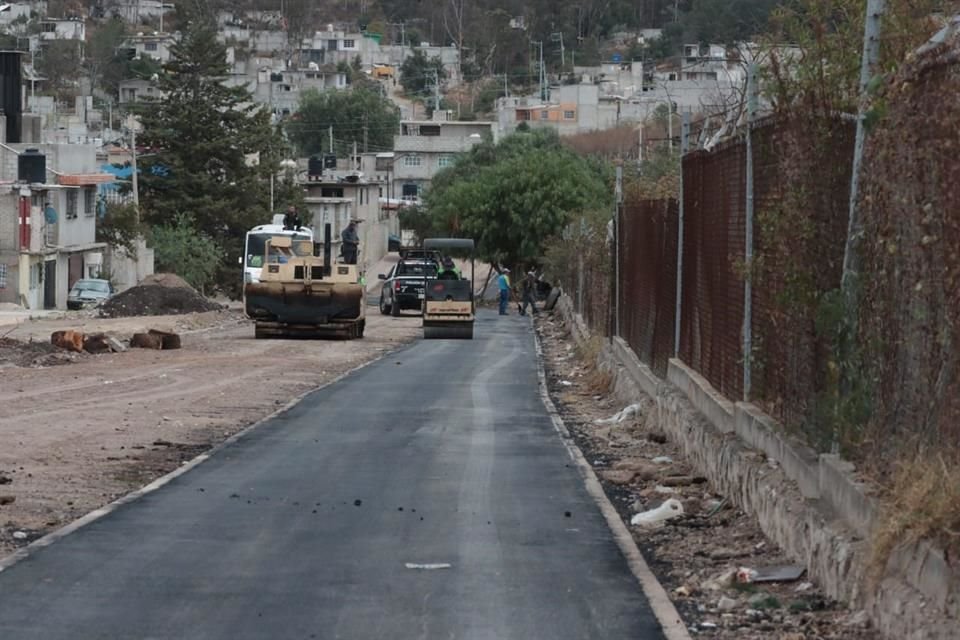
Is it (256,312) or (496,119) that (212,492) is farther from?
(496,119)

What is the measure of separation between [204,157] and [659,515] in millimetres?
73202

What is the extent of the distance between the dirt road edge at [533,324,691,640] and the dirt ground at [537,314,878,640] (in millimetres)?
76

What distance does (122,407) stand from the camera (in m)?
22.0

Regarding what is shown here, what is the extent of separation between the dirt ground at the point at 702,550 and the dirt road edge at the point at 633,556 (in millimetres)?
76

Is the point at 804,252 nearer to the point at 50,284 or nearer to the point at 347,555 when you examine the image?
the point at 347,555

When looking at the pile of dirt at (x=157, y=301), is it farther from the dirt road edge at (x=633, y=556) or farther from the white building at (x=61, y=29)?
the white building at (x=61, y=29)

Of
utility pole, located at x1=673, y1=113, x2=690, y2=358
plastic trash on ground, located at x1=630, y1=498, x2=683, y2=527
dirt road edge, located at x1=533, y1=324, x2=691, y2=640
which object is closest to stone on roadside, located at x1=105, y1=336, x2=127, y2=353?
dirt road edge, located at x1=533, y1=324, x2=691, y2=640

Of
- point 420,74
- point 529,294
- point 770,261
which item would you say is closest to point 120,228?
point 529,294

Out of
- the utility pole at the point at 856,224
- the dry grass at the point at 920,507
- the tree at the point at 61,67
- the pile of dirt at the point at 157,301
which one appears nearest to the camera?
the dry grass at the point at 920,507

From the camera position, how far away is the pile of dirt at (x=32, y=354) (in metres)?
30.9

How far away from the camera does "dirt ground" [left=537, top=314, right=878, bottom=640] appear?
8.77m

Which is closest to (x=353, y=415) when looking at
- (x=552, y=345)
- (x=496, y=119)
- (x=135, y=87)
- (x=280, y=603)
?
(x=280, y=603)

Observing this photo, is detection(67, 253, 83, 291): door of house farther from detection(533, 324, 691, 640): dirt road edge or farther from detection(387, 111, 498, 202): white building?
detection(533, 324, 691, 640): dirt road edge

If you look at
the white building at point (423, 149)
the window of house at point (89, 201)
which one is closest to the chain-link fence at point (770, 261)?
the window of house at point (89, 201)
